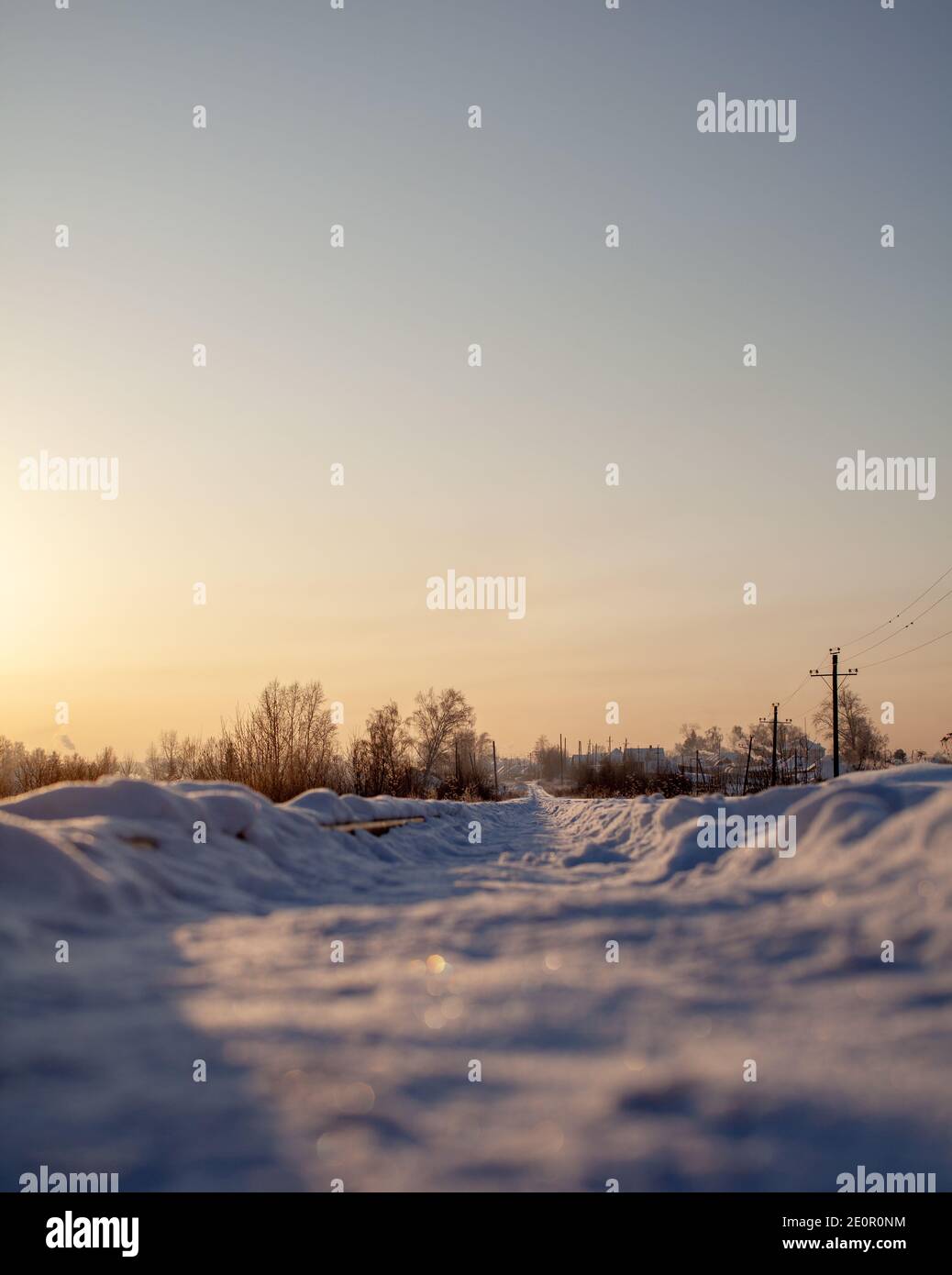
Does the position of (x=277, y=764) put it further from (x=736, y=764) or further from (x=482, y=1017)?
(x=736, y=764)

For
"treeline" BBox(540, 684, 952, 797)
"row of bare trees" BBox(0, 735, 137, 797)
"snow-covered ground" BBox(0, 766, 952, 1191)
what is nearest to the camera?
"snow-covered ground" BBox(0, 766, 952, 1191)

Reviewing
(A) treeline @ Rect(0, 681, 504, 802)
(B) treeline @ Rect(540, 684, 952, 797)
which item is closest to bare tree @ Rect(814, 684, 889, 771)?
(B) treeline @ Rect(540, 684, 952, 797)

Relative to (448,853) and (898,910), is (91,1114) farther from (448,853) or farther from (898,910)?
(448,853)

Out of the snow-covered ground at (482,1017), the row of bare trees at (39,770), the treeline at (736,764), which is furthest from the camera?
the treeline at (736,764)

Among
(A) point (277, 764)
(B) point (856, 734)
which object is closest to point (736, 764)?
(B) point (856, 734)

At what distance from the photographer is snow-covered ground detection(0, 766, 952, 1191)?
1422 millimetres

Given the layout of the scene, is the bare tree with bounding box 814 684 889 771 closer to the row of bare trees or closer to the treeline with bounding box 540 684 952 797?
the treeline with bounding box 540 684 952 797

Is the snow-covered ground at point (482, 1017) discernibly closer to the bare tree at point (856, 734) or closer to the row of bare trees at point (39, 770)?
the row of bare trees at point (39, 770)

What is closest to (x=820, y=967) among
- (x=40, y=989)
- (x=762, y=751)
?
(x=40, y=989)

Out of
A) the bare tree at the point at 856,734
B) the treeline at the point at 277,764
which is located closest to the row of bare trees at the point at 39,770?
the treeline at the point at 277,764

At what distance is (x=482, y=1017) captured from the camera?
2.10 meters

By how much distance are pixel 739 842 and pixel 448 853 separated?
11.2 feet

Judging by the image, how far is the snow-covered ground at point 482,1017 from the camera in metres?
1.42

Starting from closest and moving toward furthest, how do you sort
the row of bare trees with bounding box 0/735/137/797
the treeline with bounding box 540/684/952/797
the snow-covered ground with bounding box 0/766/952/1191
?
the snow-covered ground with bounding box 0/766/952/1191, the row of bare trees with bounding box 0/735/137/797, the treeline with bounding box 540/684/952/797
